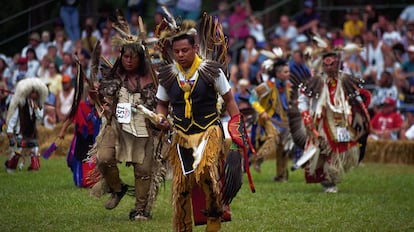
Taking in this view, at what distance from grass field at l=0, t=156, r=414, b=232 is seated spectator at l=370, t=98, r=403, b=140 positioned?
3.00 meters

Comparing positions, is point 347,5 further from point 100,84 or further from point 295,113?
point 100,84

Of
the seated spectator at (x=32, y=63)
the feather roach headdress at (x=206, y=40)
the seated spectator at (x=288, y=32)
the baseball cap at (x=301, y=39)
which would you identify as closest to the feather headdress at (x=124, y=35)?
the feather roach headdress at (x=206, y=40)

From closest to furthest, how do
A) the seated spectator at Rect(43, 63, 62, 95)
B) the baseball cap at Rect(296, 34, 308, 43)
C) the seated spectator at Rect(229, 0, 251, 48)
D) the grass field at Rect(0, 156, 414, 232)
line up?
the grass field at Rect(0, 156, 414, 232), the seated spectator at Rect(43, 63, 62, 95), the baseball cap at Rect(296, 34, 308, 43), the seated spectator at Rect(229, 0, 251, 48)

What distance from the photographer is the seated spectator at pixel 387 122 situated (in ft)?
55.1

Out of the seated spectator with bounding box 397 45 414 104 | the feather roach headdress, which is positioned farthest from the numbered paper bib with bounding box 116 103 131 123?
the seated spectator with bounding box 397 45 414 104

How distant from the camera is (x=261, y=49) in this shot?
56.2 ft

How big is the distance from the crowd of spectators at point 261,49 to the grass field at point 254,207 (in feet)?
10.5

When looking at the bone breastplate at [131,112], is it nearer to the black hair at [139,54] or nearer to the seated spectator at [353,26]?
the black hair at [139,54]

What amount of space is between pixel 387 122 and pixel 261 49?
2.72 m

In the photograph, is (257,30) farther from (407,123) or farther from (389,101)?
(407,123)

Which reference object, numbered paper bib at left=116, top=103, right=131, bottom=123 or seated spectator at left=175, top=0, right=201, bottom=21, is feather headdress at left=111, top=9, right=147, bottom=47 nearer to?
numbered paper bib at left=116, top=103, right=131, bottom=123

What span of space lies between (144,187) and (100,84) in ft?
3.78

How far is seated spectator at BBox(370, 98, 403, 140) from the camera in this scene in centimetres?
1680

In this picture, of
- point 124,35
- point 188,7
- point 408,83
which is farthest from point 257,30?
point 124,35
